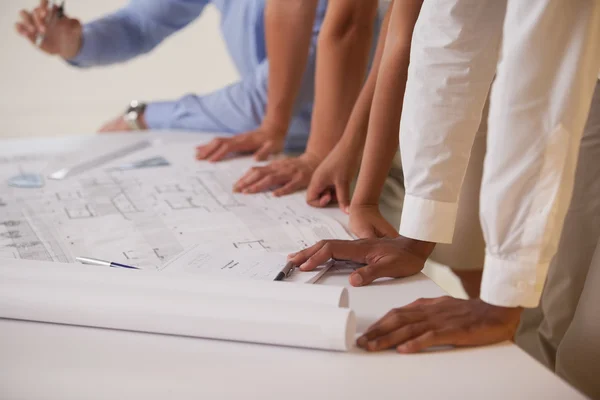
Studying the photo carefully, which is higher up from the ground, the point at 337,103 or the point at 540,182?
the point at 540,182

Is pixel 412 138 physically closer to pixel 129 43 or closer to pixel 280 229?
pixel 280 229

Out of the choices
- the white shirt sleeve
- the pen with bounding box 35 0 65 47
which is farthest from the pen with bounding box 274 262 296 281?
the pen with bounding box 35 0 65 47

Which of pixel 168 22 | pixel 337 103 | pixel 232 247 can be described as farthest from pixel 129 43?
pixel 232 247

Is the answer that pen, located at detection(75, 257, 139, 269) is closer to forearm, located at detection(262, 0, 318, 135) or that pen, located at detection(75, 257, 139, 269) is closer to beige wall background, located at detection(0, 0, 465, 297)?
forearm, located at detection(262, 0, 318, 135)

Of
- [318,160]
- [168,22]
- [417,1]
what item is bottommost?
[318,160]

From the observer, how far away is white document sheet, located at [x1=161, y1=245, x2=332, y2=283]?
31.9 inches

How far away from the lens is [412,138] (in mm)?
771

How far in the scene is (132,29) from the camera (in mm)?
1763

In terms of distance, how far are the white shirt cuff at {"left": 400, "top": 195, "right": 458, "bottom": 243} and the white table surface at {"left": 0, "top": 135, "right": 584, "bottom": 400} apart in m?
0.14

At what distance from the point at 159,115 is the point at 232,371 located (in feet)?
3.68

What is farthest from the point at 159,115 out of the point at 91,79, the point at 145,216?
the point at 91,79

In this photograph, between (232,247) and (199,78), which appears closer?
(232,247)

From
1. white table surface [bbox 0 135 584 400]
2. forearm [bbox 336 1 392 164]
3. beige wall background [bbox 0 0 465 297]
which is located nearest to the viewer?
white table surface [bbox 0 135 584 400]

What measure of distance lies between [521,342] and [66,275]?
0.70 meters
